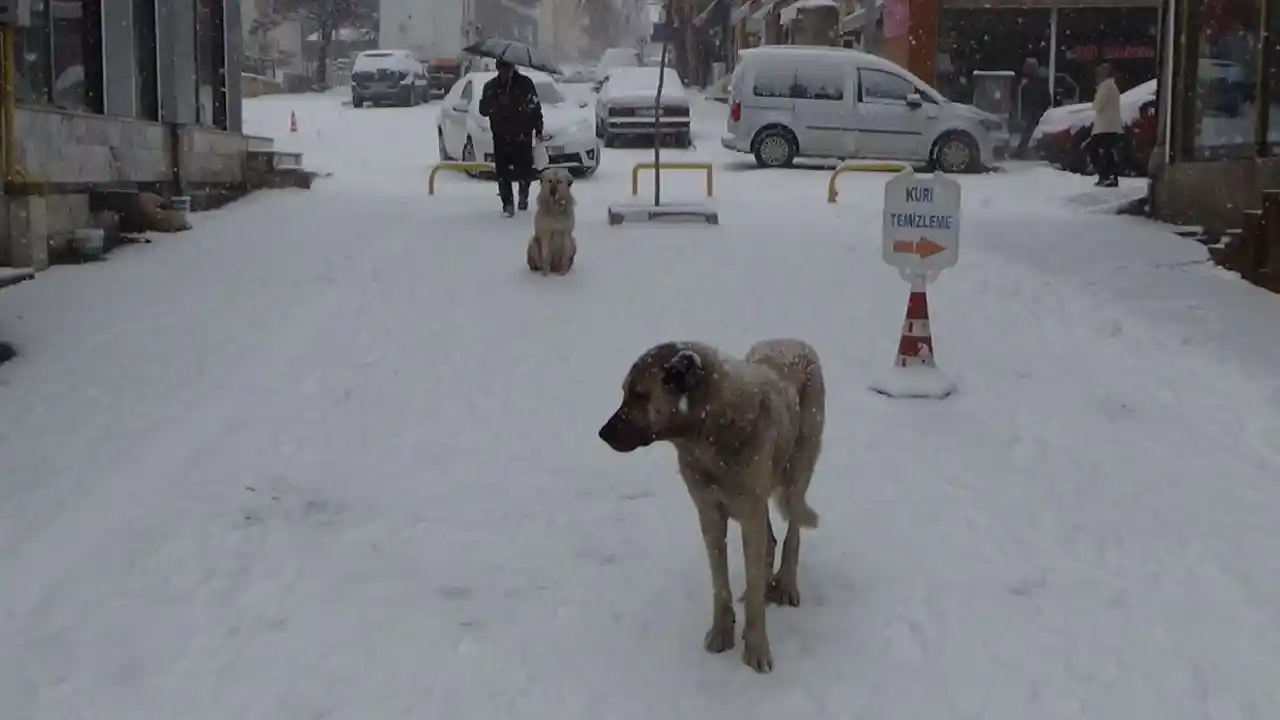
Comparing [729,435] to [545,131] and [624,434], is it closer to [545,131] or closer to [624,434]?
[624,434]

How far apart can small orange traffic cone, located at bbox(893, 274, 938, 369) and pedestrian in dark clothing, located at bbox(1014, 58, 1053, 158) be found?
18727 mm

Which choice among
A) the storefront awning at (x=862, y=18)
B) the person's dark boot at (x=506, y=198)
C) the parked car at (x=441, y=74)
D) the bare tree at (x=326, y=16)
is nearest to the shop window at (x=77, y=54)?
the person's dark boot at (x=506, y=198)

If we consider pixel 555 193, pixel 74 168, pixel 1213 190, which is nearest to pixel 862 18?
pixel 1213 190

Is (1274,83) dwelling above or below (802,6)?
below

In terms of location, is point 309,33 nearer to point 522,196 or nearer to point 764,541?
point 522,196

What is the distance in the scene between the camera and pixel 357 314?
9.41m

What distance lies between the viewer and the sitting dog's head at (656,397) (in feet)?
12.7

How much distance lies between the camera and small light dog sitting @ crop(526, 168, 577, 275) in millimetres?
10445

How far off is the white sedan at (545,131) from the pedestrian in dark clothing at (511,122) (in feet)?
15.3

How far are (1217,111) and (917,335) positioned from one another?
7.86 m

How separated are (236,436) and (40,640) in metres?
2.31

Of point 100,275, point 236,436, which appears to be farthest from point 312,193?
point 236,436

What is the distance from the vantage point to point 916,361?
7.68 m

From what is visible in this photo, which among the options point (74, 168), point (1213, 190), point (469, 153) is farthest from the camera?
point (469, 153)
